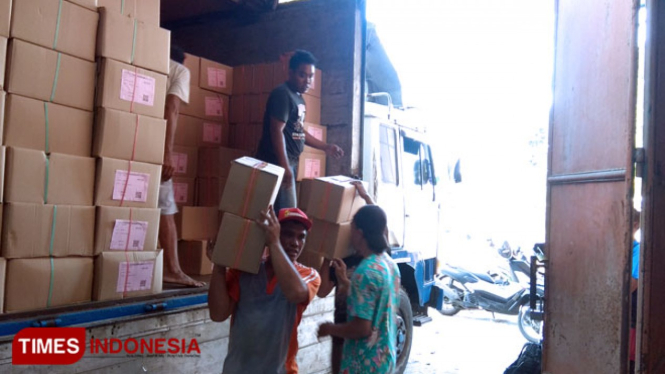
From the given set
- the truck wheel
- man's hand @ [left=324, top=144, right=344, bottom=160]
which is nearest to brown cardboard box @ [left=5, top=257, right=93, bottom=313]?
man's hand @ [left=324, top=144, right=344, bottom=160]

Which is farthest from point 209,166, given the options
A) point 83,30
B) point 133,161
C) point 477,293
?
point 477,293

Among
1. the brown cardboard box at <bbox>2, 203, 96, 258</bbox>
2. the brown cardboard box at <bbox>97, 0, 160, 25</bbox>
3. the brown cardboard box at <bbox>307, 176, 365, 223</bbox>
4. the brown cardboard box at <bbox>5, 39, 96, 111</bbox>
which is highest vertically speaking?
the brown cardboard box at <bbox>97, 0, 160, 25</bbox>

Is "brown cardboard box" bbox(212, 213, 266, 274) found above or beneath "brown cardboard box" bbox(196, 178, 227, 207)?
beneath

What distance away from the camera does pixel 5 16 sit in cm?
259

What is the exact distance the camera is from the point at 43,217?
2695 mm

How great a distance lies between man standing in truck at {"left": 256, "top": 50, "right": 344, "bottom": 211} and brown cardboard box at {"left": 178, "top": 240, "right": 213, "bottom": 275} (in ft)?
2.64

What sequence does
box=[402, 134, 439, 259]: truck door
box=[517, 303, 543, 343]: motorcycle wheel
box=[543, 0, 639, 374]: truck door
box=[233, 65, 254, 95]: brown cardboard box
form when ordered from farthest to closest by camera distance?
box=[517, 303, 543, 343]: motorcycle wheel, box=[402, 134, 439, 259]: truck door, box=[233, 65, 254, 95]: brown cardboard box, box=[543, 0, 639, 374]: truck door

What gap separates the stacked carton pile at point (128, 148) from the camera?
118 inches

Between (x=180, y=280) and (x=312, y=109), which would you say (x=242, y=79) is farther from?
Answer: (x=180, y=280)

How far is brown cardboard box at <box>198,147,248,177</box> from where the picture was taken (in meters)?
4.68

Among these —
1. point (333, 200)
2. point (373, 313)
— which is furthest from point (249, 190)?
point (333, 200)

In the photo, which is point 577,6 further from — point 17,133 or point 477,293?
point 477,293

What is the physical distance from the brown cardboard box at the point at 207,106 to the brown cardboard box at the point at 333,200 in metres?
2.01

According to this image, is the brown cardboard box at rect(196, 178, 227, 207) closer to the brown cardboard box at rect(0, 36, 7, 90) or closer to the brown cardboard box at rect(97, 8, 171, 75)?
the brown cardboard box at rect(97, 8, 171, 75)
